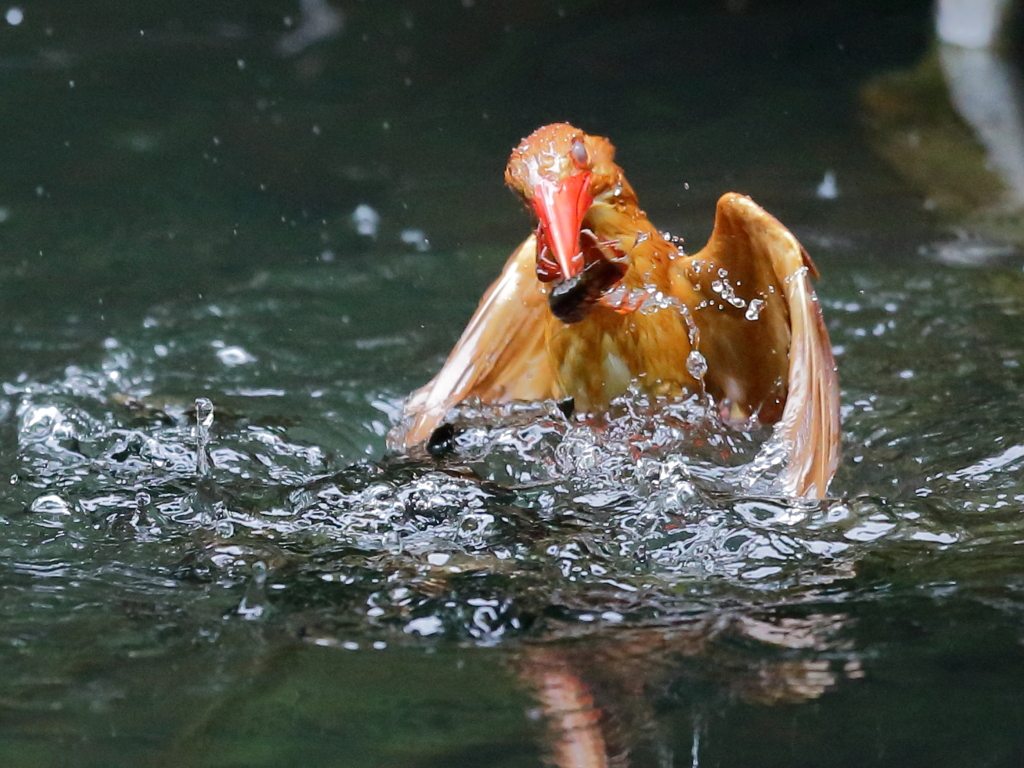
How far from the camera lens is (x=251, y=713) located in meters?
1.86

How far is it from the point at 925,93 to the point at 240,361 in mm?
3212

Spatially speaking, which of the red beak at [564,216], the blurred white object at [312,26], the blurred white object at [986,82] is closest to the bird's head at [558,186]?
the red beak at [564,216]

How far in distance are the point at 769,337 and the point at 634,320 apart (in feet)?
1.09

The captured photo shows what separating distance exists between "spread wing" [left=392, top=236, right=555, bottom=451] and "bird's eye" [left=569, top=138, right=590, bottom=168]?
0.43 meters

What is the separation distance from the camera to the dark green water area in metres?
1.87

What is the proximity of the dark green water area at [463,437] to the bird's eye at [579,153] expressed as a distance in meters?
0.59

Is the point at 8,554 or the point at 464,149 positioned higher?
the point at 464,149

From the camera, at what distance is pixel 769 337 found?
119 inches

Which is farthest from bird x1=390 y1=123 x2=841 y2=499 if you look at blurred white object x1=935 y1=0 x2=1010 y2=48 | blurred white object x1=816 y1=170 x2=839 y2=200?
blurred white object x1=935 y1=0 x2=1010 y2=48

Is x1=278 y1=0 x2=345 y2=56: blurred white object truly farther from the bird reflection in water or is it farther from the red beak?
the bird reflection in water

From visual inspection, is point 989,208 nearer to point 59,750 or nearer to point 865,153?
point 865,153

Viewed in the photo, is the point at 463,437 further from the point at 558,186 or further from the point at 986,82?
the point at 986,82

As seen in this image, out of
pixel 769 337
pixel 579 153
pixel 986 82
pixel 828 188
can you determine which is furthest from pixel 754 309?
pixel 986 82

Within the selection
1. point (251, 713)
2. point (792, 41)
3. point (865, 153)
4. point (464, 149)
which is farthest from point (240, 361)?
point (792, 41)
